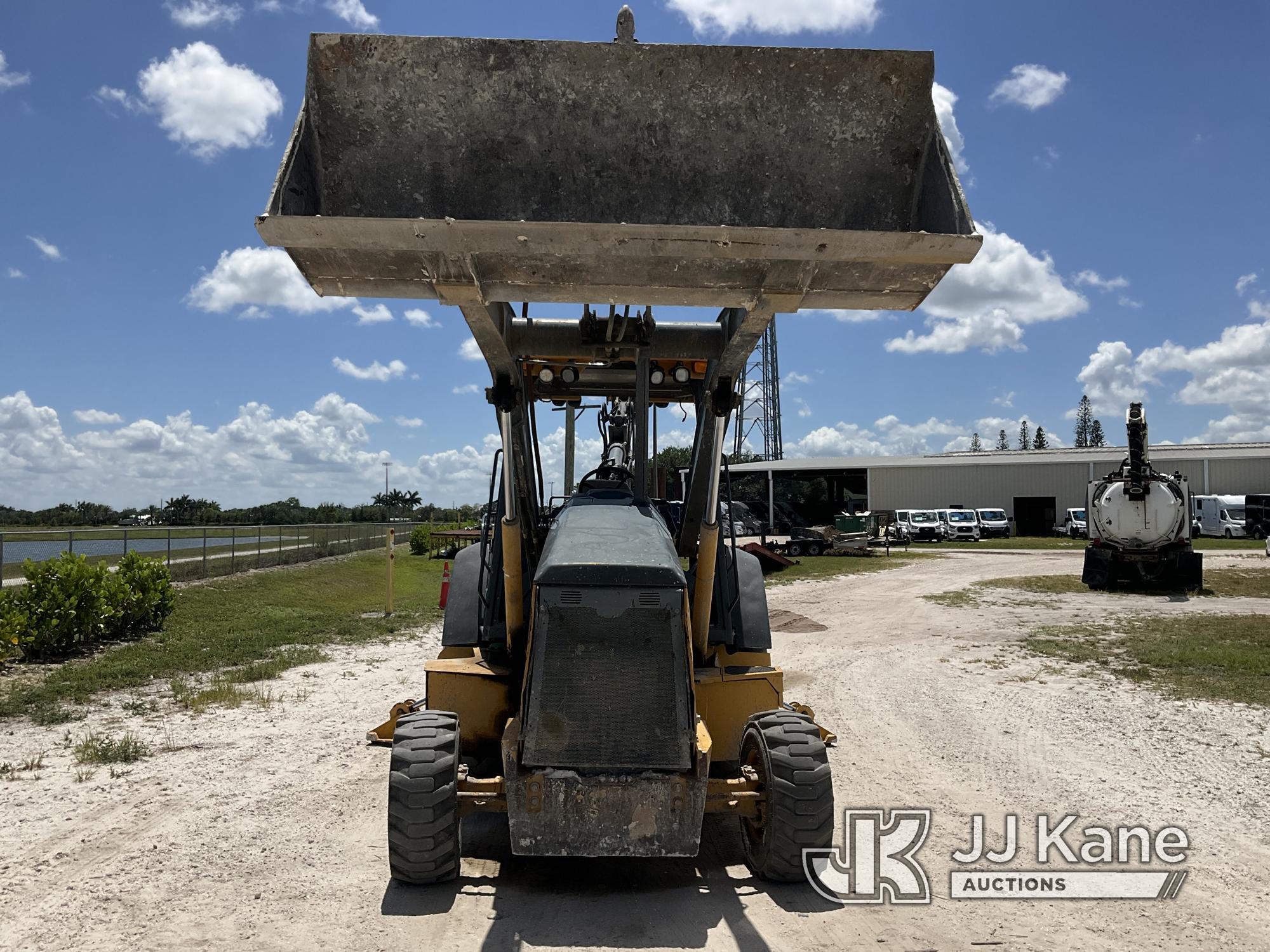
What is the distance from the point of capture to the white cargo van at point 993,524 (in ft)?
166

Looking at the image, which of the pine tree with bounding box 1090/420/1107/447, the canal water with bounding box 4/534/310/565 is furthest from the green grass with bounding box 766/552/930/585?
the pine tree with bounding box 1090/420/1107/447

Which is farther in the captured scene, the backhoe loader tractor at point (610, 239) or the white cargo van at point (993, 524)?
the white cargo van at point (993, 524)

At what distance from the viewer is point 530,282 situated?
391cm

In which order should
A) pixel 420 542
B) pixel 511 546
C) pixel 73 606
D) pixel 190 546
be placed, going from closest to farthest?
pixel 511 546
pixel 73 606
pixel 190 546
pixel 420 542

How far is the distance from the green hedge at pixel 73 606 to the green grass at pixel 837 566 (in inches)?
621

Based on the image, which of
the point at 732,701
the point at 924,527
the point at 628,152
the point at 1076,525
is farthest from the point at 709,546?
the point at 1076,525

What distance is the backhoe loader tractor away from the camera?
374 cm

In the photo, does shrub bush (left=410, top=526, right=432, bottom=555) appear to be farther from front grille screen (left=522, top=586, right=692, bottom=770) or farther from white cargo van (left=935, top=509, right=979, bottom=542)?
front grille screen (left=522, top=586, right=692, bottom=770)

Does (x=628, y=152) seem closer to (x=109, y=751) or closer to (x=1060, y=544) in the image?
(x=109, y=751)

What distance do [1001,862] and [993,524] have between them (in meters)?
48.5

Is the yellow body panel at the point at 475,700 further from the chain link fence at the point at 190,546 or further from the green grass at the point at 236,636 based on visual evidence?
the chain link fence at the point at 190,546

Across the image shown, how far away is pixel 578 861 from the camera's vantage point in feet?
17.8

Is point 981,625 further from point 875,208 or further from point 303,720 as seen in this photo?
point 875,208

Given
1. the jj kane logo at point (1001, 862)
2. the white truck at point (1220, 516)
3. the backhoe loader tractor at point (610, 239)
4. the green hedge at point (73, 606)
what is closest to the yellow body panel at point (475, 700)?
the backhoe loader tractor at point (610, 239)
